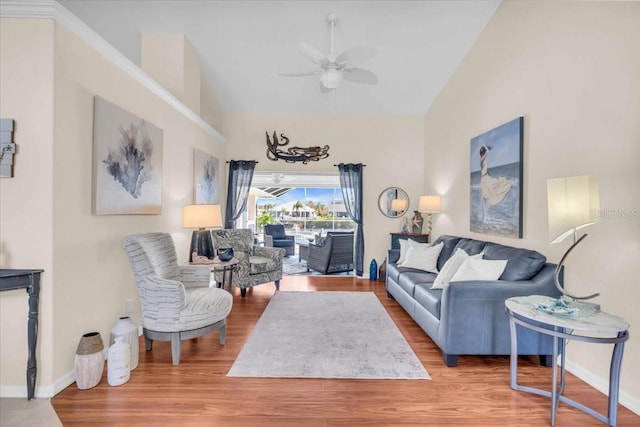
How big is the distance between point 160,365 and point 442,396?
7.40ft

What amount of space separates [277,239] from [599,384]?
702 centimetres

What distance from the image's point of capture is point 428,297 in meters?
3.11

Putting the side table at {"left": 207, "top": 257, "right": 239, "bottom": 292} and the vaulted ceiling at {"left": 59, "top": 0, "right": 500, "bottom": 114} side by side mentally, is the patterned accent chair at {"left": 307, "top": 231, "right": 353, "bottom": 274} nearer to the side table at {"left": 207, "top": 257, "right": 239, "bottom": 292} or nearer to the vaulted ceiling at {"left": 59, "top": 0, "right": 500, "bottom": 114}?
the side table at {"left": 207, "top": 257, "right": 239, "bottom": 292}

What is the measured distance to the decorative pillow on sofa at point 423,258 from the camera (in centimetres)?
436

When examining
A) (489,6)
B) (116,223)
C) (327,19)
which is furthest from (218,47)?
(489,6)

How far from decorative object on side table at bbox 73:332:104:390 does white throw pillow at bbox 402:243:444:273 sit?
3622mm

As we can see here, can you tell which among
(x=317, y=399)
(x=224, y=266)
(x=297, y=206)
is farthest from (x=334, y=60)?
(x=297, y=206)

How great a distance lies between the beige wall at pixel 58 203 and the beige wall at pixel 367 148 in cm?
349

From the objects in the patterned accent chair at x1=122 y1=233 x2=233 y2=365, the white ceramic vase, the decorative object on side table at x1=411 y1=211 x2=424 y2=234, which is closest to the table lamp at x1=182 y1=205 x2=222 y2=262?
the patterned accent chair at x1=122 y1=233 x2=233 y2=365

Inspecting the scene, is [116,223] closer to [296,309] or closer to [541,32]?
[296,309]

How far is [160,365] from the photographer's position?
2.66m

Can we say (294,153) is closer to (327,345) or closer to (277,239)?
(327,345)

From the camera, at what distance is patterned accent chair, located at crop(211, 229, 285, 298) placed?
4664mm

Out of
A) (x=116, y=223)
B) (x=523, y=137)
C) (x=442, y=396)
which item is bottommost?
(x=442, y=396)
